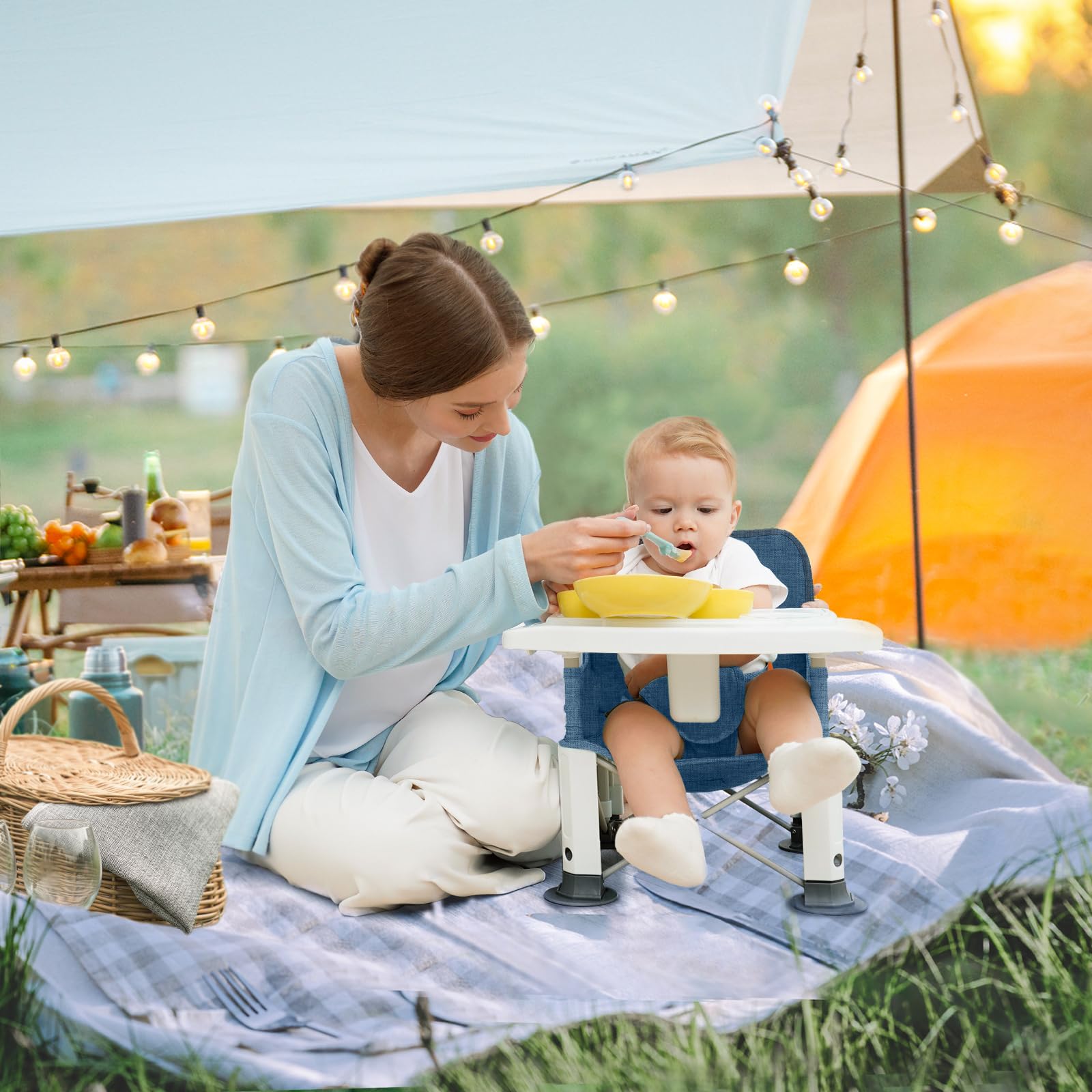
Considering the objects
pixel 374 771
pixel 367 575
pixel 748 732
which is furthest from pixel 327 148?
pixel 748 732

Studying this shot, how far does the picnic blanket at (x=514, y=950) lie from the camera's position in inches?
55.9

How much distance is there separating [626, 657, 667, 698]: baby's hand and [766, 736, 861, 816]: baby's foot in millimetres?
349

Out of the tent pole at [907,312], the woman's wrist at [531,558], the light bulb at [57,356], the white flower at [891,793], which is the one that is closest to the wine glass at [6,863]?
the woman's wrist at [531,558]

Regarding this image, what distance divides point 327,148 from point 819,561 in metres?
2.12

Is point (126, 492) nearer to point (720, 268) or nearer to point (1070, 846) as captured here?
point (720, 268)

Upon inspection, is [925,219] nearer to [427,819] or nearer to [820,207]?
[820,207]

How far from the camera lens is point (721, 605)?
1.81 meters

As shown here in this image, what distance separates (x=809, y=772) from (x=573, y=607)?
440 millimetres

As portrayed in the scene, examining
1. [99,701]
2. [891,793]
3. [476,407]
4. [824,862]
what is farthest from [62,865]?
[891,793]

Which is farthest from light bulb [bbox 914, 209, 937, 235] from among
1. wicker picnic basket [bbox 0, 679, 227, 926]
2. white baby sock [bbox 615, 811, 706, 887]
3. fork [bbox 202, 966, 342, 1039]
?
fork [bbox 202, 966, 342, 1039]

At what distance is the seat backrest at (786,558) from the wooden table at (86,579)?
7.26 feet

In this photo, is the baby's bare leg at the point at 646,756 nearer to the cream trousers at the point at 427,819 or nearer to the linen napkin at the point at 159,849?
the cream trousers at the point at 427,819

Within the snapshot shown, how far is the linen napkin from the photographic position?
5.57 ft

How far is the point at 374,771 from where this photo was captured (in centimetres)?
211
